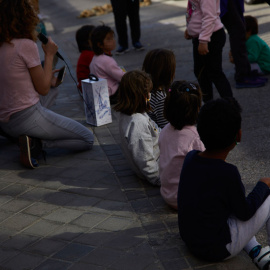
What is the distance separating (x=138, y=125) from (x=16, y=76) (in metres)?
1.23

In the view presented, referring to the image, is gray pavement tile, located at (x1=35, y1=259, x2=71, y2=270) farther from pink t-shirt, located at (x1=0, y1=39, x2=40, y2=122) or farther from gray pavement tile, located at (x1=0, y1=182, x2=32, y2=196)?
pink t-shirt, located at (x1=0, y1=39, x2=40, y2=122)

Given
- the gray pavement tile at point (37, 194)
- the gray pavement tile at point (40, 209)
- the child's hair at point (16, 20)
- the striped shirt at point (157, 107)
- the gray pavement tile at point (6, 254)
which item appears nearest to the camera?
the gray pavement tile at point (6, 254)

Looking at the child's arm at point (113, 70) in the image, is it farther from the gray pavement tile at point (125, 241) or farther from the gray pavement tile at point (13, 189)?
the gray pavement tile at point (125, 241)

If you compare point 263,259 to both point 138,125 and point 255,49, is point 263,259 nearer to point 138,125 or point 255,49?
point 138,125

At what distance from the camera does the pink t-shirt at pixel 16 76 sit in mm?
4617

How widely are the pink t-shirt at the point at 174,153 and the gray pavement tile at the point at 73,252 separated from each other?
0.74 metres

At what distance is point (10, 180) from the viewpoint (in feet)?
15.1

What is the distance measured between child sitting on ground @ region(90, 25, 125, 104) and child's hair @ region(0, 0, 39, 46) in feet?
5.95

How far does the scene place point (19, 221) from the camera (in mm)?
3848

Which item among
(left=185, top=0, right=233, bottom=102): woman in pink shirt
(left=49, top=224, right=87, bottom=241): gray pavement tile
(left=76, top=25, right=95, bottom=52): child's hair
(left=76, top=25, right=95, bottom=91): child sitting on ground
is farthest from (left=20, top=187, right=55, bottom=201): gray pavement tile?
(left=76, top=25, right=95, bottom=52): child's hair

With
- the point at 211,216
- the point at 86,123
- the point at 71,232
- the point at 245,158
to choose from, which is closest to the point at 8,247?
the point at 71,232

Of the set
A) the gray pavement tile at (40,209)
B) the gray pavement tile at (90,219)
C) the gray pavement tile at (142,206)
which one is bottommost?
the gray pavement tile at (142,206)

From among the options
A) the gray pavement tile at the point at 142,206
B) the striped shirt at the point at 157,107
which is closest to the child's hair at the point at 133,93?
the striped shirt at the point at 157,107

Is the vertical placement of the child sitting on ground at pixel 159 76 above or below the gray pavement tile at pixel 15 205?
above
